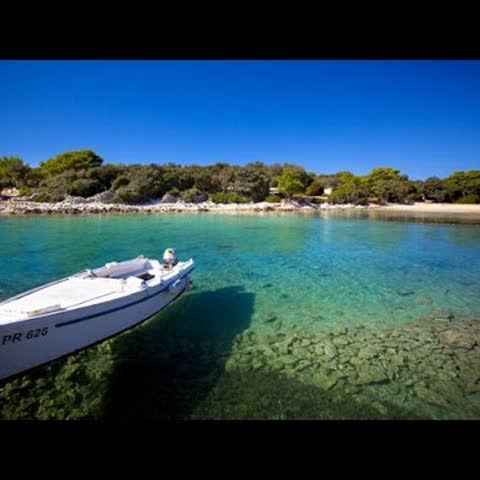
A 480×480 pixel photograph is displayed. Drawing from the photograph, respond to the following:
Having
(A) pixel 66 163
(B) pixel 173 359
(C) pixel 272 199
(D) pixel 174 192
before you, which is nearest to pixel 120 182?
(D) pixel 174 192

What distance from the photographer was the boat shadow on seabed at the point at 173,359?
3785mm

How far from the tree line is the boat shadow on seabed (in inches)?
1475

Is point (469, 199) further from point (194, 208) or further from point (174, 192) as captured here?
point (174, 192)

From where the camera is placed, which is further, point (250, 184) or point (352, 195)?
point (352, 195)

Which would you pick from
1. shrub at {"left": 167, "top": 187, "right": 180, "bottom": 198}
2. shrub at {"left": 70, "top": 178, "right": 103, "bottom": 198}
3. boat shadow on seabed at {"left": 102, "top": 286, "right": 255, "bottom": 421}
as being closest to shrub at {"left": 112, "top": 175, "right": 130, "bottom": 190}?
shrub at {"left": 70, "top": 178, "right": 103, "bottom": 198}

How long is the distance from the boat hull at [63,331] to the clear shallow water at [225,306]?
29 cm

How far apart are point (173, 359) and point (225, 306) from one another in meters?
2.53

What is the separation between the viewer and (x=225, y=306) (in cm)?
726

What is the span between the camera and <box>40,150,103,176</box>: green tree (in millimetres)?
44031

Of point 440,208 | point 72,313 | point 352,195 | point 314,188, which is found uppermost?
point 314,188

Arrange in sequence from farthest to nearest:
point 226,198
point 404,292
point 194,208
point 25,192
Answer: point 226,198 < point 25,192 < point 194,208 < point 404,292
